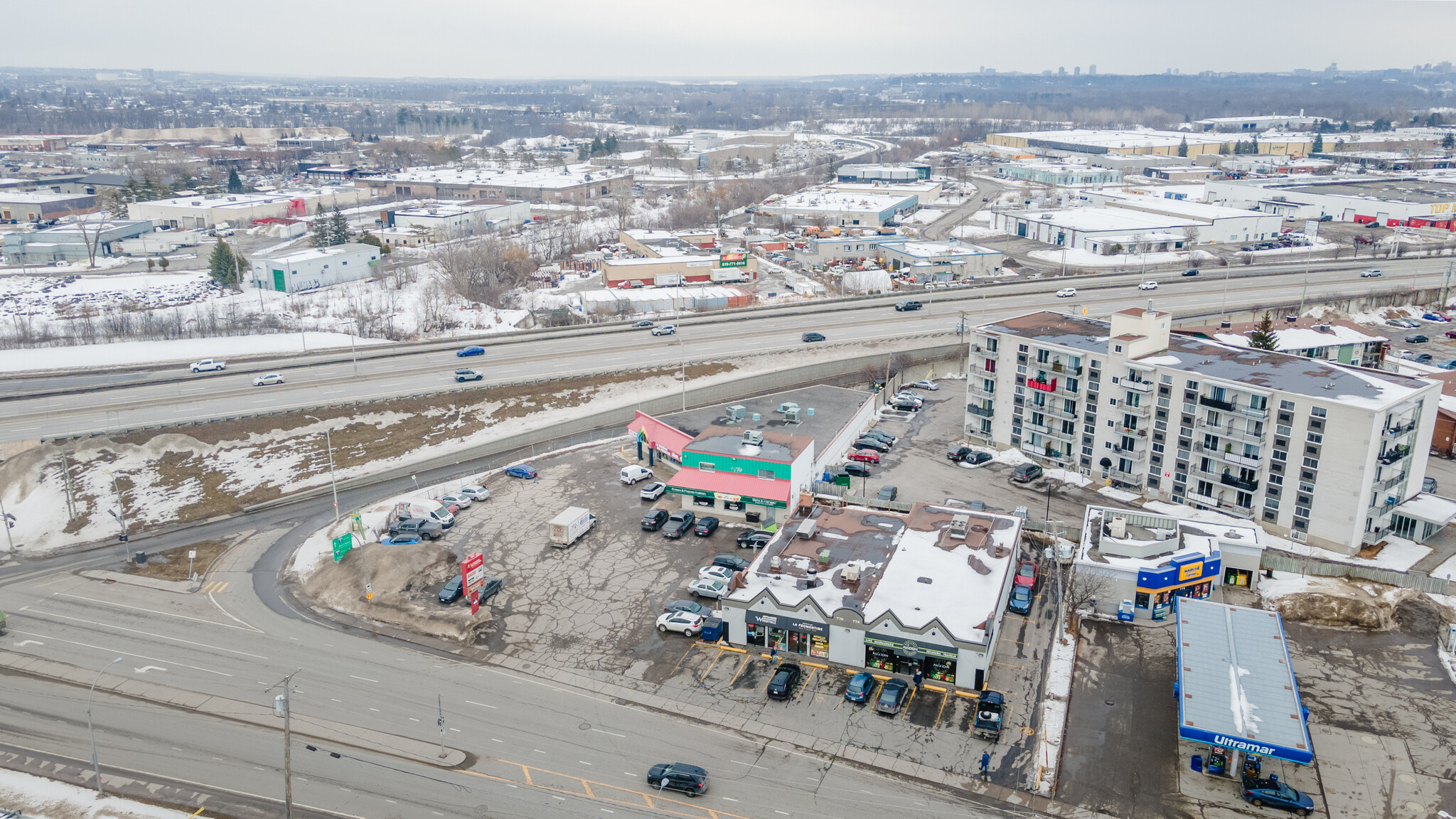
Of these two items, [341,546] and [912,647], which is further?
[341,546]

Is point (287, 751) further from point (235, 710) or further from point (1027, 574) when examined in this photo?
point (1027, 574)

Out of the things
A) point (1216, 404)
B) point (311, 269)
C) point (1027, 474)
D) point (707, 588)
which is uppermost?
point (1216, 404)

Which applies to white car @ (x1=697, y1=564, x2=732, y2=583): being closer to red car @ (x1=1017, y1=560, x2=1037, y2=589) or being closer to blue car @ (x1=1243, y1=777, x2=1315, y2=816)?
red car @ (x1=1017, y1=560, x2=1037, y2=589)

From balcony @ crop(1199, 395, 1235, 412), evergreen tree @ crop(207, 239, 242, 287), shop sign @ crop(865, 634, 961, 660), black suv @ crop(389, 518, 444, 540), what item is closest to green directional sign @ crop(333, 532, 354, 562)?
black suv @ crop(389, 518, 444, 540)

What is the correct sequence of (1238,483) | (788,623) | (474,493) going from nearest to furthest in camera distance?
1. (788,623)
2. (1238,483)
3. (474,493)

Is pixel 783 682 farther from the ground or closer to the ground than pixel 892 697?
farther from the ground

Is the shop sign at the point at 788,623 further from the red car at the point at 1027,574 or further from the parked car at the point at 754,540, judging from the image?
the red car at the point at 1027,574

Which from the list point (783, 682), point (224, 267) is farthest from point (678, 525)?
point (224, 267)
